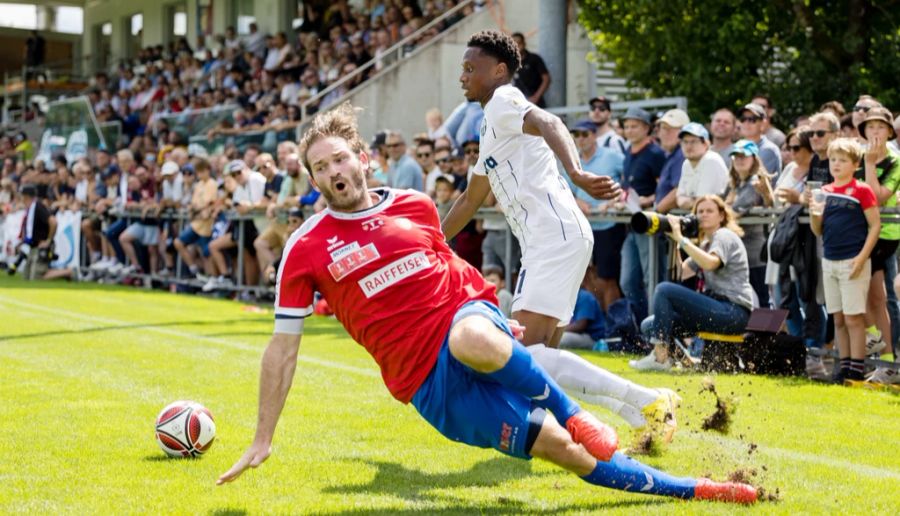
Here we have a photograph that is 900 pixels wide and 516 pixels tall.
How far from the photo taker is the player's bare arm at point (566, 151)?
611cm

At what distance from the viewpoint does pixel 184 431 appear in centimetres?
695

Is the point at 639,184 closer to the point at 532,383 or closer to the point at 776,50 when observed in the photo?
the point at 776,50

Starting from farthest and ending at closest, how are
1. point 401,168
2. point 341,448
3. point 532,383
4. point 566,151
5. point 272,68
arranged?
point 272,68 < point 401,168 < point 341,448 < point 566,151 < point 532,383

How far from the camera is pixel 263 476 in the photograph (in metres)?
6.51

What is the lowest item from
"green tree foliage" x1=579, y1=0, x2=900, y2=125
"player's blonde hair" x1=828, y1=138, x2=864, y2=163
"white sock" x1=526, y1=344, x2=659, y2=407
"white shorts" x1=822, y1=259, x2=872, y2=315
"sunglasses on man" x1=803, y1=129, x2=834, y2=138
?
"white sock" x1=526, y1=344, x2=659, y2=407

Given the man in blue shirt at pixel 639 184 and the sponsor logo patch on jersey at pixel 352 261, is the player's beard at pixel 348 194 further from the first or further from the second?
the man in blue shirt at pixel 639 184

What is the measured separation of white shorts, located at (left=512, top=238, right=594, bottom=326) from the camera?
6.63 meters

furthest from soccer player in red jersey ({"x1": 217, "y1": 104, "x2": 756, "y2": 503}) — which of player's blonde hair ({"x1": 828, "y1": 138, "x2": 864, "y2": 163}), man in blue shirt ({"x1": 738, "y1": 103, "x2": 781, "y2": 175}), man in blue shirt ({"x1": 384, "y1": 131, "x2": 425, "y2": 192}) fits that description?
man in blue shirt ({"x1": 384, "y1": 131, "x2": 425, "y2": 192})

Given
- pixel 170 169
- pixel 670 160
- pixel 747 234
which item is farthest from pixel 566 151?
pixel 170 169

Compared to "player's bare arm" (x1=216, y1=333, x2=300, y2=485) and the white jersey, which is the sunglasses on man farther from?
"player's bare arm" (x1=216, y1=333, x2=300, y2=485)

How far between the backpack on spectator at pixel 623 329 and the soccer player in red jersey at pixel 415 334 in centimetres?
689

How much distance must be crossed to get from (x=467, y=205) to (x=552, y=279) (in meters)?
0.75

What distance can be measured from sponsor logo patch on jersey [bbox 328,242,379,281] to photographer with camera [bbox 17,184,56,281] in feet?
73.3

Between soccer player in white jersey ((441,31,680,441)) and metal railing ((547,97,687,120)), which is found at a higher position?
metal railing ((547,97,687,120))
